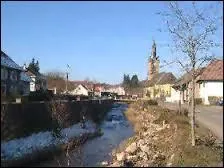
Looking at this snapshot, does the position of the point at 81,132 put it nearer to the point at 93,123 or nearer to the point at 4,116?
the point at 93,123

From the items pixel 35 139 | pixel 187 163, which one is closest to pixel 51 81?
pixel 35 139

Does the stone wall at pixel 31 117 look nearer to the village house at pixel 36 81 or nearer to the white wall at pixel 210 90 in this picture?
the white wall at pixel 210 90

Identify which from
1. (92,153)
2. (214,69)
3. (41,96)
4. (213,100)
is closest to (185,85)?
(214,69)

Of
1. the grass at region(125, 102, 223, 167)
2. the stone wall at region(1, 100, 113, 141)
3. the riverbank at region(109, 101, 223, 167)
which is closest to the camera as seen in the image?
the grass at region(125, 102, 223, 167)

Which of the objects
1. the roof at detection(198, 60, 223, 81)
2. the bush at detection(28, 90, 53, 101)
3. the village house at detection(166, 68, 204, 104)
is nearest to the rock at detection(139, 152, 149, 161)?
the village house at detection(166, 68, 204, 104)

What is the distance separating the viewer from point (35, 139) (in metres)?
32.8

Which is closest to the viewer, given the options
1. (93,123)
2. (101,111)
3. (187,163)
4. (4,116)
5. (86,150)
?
(187,163)

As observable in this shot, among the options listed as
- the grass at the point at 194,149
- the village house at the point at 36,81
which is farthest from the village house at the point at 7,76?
the village house at the point at 36,81

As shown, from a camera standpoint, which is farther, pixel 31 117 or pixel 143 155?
pixel 31 117

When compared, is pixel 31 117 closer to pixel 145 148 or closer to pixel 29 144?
pixel 29 144

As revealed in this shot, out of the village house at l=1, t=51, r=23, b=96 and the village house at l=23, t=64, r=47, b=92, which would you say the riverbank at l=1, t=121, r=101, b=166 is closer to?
the village house at l=1, t=51, r=23, b=96

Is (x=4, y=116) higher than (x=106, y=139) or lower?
higher

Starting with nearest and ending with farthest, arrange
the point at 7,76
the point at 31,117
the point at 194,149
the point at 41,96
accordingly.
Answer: the point at 194,149 < the point at 7,76 < the point at 31,117 < the point at 41,96

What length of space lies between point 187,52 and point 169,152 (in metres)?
4.28
